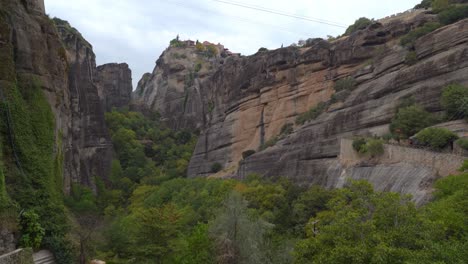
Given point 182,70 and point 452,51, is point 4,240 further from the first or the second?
point 182,70

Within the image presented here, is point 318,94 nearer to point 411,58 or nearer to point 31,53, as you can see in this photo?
point 411,58

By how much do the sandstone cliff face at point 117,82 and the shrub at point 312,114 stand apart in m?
55.4

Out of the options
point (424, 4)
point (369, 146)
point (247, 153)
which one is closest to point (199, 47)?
point (424, 4)

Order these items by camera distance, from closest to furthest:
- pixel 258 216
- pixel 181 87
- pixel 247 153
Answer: pixel 258 216 < pixel 247 153 < pixel 181 87

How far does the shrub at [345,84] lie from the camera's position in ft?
142

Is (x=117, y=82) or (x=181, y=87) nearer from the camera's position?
(x=181, y=87)

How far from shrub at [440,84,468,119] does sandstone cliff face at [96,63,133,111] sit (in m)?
75.7

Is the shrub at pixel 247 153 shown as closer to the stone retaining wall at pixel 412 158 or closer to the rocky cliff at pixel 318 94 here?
the rocky cliff at pixel 318 94

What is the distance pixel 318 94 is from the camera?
171ft

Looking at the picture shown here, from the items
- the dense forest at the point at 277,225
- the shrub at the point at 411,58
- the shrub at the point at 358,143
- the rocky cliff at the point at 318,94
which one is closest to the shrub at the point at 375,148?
the shrub at the point at 358,143

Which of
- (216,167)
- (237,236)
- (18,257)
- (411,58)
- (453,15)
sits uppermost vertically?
(453,15)

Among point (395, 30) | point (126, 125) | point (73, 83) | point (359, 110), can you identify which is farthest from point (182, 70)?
point (359, 110)

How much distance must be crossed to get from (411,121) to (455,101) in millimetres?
3006

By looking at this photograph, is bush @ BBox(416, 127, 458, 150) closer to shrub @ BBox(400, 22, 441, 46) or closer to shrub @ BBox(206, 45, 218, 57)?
shrub @ BBox(400, 22, 441, 46)
